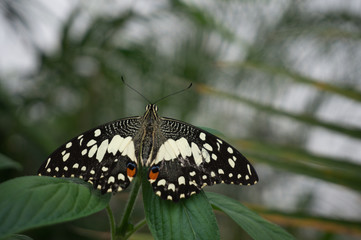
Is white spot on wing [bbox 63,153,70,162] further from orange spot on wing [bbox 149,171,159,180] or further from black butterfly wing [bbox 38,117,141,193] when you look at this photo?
orange spot on wing [bbox 149,171,159,180]

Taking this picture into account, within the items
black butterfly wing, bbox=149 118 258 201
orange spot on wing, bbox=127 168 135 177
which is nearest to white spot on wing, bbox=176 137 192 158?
black butterfly wing, bbox=149 118 258 201

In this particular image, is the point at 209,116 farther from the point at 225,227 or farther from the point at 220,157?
the point at 220,157

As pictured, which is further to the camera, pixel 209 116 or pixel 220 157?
pixel 209 116

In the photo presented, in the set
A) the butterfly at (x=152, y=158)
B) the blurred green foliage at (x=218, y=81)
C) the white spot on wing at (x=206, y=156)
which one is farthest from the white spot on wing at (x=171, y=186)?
the blurred green foliage at (x=218, y=81)

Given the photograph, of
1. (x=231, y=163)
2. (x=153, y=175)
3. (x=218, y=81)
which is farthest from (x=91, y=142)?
(x=218, y=81)

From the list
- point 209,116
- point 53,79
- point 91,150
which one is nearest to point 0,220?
point 91,150

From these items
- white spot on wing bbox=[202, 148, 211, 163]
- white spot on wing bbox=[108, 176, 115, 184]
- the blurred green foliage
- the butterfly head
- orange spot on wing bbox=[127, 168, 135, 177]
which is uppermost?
the blurred green foliage

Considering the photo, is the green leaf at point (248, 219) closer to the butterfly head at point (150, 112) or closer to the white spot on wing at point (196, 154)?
the white spot on wing at point (196, 154)
